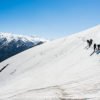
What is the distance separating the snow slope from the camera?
83.4 ft

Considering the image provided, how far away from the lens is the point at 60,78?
36.0 m

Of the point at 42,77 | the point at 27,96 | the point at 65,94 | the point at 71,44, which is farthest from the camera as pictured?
the point at 71,44

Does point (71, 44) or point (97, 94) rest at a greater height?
point (71, 44)

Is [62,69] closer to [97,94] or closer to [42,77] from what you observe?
[42,77]

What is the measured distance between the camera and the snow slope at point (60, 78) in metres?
25.4

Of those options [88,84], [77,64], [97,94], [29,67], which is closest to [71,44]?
[29,67]

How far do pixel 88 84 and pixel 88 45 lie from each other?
946 inches

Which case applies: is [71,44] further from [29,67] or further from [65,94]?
[65,94]

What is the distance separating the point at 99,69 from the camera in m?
34.5

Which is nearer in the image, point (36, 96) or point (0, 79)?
point (36, 96)

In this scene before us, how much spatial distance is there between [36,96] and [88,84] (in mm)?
6363

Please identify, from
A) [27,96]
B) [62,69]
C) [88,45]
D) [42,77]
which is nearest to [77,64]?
[62,69]

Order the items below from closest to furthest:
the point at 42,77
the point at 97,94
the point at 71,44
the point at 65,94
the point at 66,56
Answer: the point at 97,94 → the point at 65,94 → the point at 42,77 → the point at 66,56 → the point at 71,44

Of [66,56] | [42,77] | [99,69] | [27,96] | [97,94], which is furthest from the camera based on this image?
[66,56]
